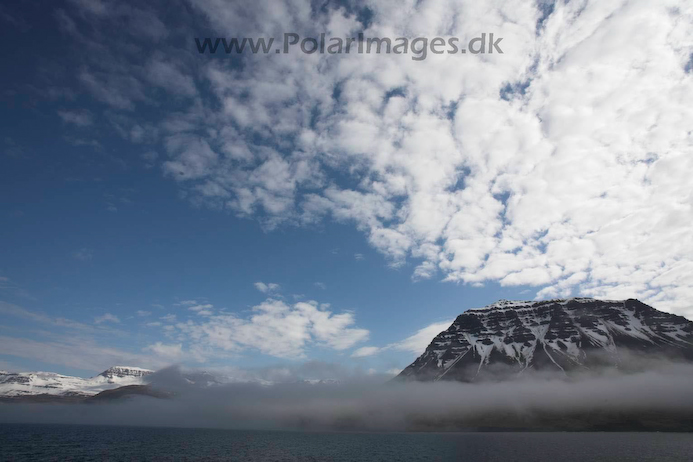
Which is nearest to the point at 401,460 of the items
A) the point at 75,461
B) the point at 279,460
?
the point at 279,460

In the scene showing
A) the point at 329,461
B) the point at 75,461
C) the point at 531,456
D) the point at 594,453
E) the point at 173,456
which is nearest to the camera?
the point at 75,461

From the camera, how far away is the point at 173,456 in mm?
156625

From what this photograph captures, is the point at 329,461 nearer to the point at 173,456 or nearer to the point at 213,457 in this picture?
the point at 213,457

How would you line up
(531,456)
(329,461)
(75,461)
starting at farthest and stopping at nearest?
(531,456)
(329,461)
(75,461)

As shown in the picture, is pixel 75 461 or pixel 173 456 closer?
pixel 75 461

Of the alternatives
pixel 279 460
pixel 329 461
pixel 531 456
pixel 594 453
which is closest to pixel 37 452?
pixel 279 460

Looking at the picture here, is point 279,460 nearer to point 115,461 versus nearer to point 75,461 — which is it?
point 115,461

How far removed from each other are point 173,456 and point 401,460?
98.4 metres

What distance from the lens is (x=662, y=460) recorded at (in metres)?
149

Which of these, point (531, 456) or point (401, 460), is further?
point (531, 456)

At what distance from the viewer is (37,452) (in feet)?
517

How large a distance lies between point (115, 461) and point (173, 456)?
2588 centimetres

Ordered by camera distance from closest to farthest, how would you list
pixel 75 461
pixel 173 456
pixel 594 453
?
pixel 75 461
pixel 173 456
pixel 594 453

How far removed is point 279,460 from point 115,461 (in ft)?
201
